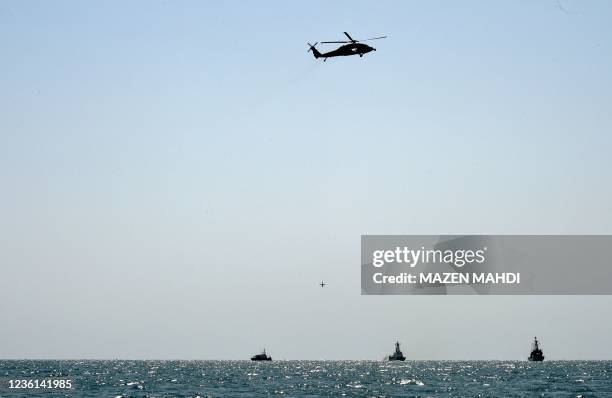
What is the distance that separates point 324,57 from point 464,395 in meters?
48.7

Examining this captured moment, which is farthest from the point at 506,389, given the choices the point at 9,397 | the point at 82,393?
the point at 9,397

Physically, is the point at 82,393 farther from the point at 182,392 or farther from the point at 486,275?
the point at 486,275

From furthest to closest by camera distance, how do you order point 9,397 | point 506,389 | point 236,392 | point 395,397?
point 506,389
point 236,392
point 395,397
point 9,397

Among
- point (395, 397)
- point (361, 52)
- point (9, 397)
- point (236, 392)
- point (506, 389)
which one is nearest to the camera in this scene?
point (361, 52)

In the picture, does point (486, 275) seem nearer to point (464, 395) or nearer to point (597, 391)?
point (464, 395)

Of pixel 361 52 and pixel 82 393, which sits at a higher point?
pixel 361 52

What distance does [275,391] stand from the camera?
117 m

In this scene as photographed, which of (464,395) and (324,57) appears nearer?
(324,57)

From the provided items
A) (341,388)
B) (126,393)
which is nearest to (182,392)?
(126,393)

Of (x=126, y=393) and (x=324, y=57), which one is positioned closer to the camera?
(x=324, y=57)

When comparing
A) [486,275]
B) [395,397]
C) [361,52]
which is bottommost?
[395,397]

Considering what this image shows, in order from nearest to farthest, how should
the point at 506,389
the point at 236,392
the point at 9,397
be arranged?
the point at 9,397 → the point at 236,392 → the point at 506,389

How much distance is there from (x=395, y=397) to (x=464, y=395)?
370 inches

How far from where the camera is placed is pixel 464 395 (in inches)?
4291
